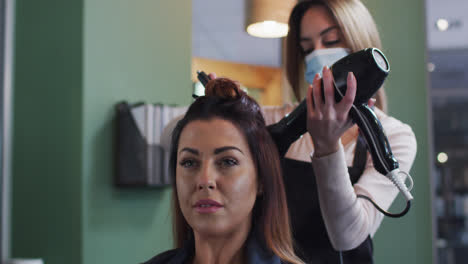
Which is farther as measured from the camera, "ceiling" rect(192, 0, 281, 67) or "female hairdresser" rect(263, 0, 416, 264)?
"ceiling" rect(192, 0, 281, 67)

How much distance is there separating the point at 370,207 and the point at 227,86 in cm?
47

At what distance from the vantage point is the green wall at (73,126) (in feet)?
7.17

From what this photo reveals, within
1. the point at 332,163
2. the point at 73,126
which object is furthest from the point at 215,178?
the point at 73,126

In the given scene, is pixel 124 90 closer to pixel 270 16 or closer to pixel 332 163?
pixel 270 16

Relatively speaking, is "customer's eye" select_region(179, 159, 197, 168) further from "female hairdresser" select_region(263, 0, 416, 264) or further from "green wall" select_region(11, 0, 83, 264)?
"green wall" select_region(11, 0, 83, 264)

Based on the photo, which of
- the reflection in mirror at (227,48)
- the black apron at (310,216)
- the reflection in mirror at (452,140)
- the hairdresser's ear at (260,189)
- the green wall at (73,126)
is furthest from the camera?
the reflection in mirror at (452,140)

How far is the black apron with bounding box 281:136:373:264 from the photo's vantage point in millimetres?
1280

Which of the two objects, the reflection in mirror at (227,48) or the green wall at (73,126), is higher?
the reflection in mirror at (227,48)

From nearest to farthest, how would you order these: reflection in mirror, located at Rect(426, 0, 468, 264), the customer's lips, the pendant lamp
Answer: the customer's lips, the pendant lamp, reflection in mirror, located at Rect(426, 0, 468, 264)

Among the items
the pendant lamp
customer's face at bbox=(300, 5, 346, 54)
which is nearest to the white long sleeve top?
customer's face at bbox=(300, 5, 346, 54)

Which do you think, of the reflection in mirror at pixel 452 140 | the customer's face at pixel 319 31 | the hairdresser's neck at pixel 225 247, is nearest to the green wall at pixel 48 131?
the customer's face at pixel 319 31

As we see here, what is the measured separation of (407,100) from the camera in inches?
66.6

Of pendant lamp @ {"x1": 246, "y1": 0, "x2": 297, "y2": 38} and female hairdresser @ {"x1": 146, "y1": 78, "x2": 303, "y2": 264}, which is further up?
pendant lamp @ {"x1": 246, "y1": 0, "x2": 297, "y2": 38}

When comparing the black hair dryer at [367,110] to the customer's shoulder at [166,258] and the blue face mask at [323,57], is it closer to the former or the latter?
the blue face mask at [323,57]
